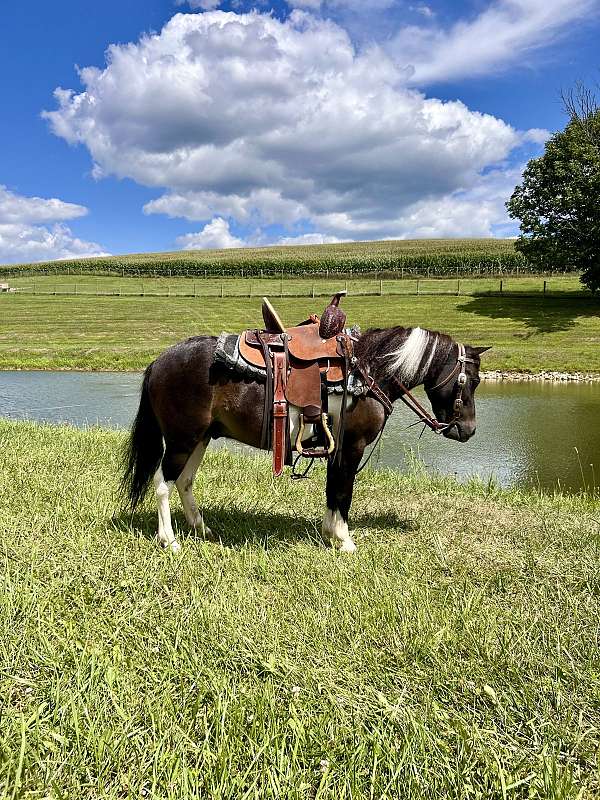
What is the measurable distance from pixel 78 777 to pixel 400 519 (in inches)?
152

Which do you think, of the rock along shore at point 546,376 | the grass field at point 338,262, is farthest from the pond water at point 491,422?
the grass field at point 338,262

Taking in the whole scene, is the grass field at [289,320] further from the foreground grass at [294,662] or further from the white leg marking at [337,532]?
the foreground grass at [294,662]

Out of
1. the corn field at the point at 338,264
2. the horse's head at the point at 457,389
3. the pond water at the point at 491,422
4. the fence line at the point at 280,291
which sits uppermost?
the corn field at the point at 338,264

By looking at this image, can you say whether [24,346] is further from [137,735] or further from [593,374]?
[137,735]

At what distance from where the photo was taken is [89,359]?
981 inches

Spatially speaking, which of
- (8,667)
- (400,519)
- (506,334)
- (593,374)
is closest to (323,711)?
(8,667)

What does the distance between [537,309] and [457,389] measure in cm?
3232

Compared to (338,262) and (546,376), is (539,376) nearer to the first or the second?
(546,376)

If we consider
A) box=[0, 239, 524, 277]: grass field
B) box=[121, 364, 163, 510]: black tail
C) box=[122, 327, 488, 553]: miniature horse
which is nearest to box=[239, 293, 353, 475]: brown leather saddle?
box=[122, 327, 488, 553]: miniature horse

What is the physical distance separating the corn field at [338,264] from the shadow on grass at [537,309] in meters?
18.2

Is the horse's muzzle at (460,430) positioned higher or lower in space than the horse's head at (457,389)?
lower

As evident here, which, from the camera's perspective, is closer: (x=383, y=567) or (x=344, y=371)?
(x=383, y=567)

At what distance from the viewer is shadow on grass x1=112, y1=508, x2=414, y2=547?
4.67 meters

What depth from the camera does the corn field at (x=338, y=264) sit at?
5647 cm
